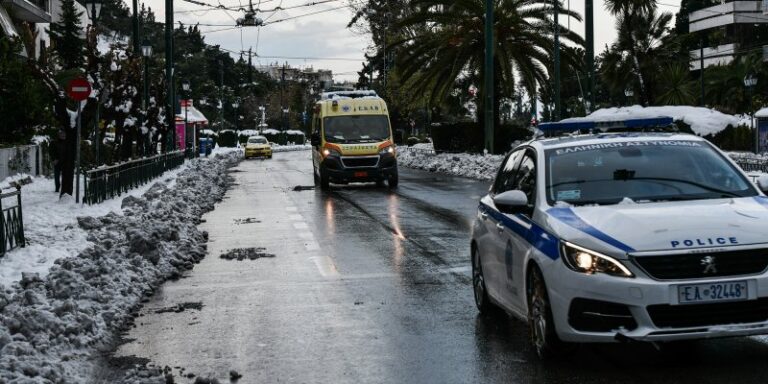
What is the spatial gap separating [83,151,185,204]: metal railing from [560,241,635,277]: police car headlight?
18.0 metres

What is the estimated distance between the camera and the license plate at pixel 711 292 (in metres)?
6.51

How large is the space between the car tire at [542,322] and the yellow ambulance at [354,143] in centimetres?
2297

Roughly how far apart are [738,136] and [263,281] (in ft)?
153

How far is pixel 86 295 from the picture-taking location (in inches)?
387

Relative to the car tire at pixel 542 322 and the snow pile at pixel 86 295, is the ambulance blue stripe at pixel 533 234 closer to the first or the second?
the car tire at pixel 542 322

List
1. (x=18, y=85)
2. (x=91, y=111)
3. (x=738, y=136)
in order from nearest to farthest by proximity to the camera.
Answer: (x=91, y=111) < (x=18, y=85) < (x=738, y=136)

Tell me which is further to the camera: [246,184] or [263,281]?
[246,184]

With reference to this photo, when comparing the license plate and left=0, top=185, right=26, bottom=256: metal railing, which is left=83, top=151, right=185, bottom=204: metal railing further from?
the license plate

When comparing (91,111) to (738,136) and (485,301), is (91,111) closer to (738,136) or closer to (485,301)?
(485,301)

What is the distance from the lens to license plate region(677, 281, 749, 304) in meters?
6.51

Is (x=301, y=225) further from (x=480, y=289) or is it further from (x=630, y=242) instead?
(x=630, y=242)

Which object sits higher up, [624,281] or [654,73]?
[654,73]

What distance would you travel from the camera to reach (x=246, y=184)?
34719mm

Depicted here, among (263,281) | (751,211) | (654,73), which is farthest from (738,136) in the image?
(751,211)
